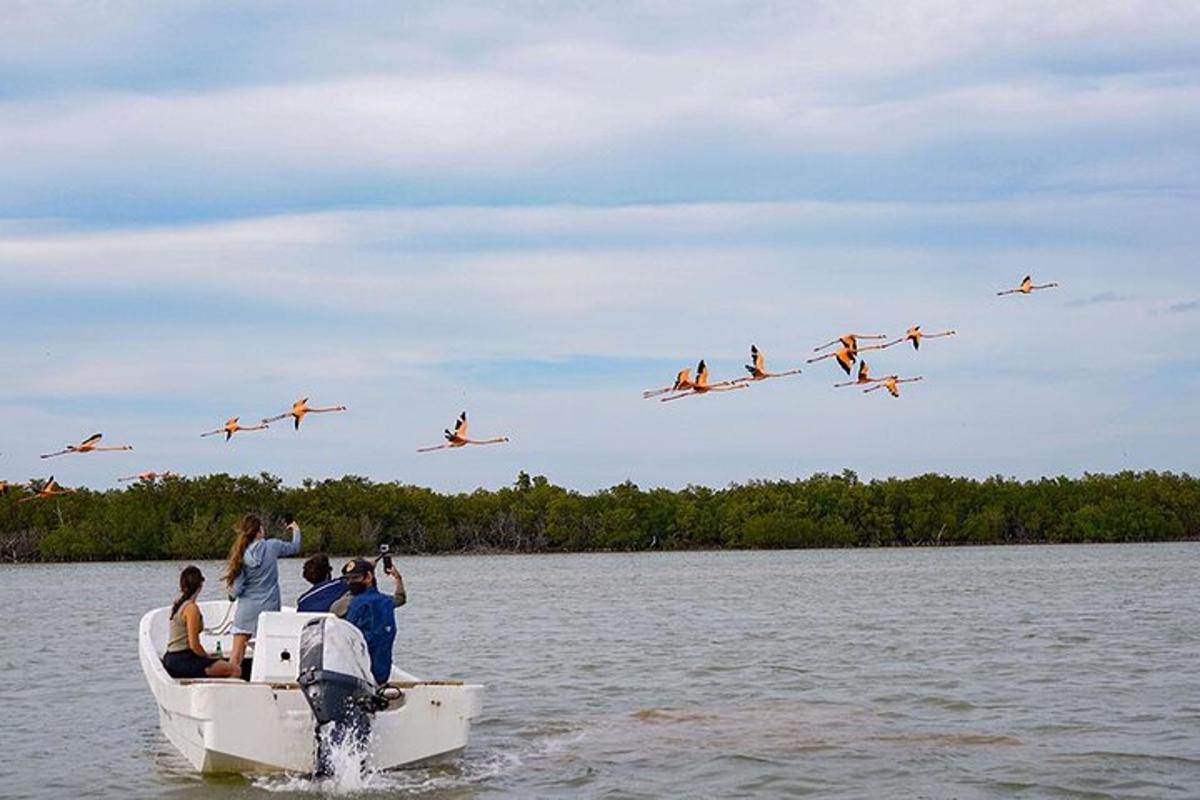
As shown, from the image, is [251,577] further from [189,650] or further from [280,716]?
[280,716]

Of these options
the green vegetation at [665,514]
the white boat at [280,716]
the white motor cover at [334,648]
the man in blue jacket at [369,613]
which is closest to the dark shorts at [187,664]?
the white boat at [280,716]

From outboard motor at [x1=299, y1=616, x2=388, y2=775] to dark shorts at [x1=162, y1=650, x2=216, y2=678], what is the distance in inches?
87.9

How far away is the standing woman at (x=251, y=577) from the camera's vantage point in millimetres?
16609

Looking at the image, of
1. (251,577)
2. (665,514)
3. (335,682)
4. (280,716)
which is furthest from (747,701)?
(665,514)

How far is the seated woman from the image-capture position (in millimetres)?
16797

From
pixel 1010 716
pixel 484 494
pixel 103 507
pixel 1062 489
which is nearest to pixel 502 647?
pixel 1010 716

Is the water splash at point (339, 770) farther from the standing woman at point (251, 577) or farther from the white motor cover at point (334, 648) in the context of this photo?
the standing woman at point (251, 577)

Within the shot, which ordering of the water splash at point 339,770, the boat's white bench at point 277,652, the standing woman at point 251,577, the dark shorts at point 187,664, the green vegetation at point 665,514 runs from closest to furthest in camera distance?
1. the water splash at point 339,770
2. the boat's white bench at point 277,652
3. the standing woman at point 251,577
4. the dark shorts at point 187,664
5. the green vegetation at point 665,514

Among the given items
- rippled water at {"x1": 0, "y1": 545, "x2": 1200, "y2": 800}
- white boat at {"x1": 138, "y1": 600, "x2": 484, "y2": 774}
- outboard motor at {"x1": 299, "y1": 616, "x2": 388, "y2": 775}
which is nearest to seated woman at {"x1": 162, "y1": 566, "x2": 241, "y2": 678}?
white boat at {"x1": 138, "y1": 600, "x2": 484, "y2": 774}

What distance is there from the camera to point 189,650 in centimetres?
1691

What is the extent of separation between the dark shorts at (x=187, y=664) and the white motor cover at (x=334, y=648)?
7.73 feet

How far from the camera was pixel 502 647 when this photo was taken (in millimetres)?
31766

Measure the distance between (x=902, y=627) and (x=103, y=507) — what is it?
293ft

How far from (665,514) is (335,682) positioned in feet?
407
